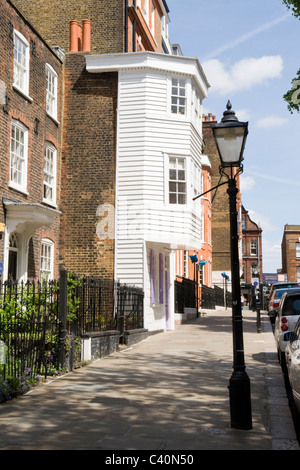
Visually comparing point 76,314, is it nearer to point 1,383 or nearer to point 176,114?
point 1,383

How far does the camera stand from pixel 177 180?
781 inches

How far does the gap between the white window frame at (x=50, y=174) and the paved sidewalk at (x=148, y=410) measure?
27.2 ft

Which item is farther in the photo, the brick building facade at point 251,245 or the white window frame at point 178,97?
the brick building facade at point 251,245

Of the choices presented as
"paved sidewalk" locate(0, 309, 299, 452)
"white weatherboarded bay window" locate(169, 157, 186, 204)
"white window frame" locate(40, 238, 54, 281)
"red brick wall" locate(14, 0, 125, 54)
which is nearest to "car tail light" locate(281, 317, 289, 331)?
"paved sidewalk" locate(0, 309, 299, 452)

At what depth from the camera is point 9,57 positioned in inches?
631

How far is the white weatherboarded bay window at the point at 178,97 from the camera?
20.3 metres

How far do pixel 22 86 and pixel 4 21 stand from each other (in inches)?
83.1

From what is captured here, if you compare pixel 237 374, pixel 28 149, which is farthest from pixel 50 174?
pixel 237 374

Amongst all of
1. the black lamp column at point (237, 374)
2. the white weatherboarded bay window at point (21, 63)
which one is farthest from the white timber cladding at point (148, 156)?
the black lamp column at point (237, 374)

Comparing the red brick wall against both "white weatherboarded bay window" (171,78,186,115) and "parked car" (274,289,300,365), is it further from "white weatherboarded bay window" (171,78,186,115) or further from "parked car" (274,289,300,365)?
"parked car" (274,289,300,365)

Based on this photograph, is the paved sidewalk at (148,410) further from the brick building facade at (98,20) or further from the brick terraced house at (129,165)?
the brick building facade at (98,20)

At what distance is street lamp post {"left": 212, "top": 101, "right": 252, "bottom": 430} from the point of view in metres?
6.53

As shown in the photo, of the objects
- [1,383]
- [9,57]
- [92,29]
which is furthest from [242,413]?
[92,29]

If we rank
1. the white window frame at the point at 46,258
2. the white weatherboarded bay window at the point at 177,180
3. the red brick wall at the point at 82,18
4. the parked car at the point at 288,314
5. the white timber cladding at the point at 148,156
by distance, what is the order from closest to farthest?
the parked car at the point at 288,314 → the white window frame at the point at 46,258 → the white timber cladding at the point at 148,156 → the white weatherboarded bay window at the point at 177,180 → the red brick wall at the point at 82,18
